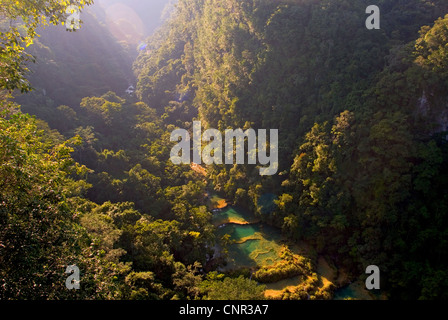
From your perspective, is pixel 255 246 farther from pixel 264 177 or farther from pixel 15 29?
pixel 15 29

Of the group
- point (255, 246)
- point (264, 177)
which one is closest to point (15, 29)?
point (255, 246)

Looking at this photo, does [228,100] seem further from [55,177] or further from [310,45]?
[55,177]

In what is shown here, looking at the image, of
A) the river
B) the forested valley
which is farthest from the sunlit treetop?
the river

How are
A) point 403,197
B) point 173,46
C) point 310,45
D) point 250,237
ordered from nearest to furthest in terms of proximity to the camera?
point 403,197 → point 250,237 → point 310,45 → point 173,46

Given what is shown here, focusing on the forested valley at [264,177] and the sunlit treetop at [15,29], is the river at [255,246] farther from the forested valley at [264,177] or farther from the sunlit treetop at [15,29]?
the sunlit treetop at [15,29]

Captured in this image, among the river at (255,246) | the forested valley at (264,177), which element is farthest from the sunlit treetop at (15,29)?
the river at (255,246)

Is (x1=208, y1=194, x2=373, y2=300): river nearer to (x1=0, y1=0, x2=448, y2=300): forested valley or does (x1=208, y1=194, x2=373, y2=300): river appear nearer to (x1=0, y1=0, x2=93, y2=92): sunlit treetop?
(x1=0, y1=0, x2=448, y2=300): forested valley

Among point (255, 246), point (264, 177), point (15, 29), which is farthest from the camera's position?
point (264, 177)
